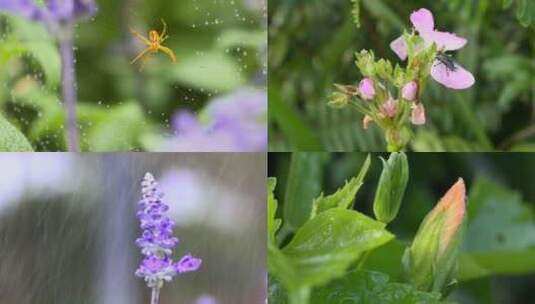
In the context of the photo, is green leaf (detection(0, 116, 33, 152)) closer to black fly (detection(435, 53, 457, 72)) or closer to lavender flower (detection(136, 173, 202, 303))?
lavender flower (detection(136, 173, 202, 303))

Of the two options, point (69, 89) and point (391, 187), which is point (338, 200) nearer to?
point (391, 187)

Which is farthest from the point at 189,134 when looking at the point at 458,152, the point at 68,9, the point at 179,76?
the point at 458,152

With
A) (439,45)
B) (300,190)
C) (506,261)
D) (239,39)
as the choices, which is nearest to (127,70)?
(239,39)

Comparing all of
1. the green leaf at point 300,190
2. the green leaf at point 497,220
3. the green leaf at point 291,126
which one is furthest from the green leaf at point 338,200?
the green leaf at point 497,220

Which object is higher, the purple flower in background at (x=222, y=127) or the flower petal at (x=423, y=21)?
the flower petal at (x=423, y=21)

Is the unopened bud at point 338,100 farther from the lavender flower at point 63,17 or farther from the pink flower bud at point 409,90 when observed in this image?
the lavender flower at point 63,17

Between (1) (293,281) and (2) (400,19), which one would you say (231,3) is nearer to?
(2) (400,19)

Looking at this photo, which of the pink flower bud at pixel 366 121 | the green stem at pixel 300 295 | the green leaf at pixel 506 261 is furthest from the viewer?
the green leaf at pixel 506 261
